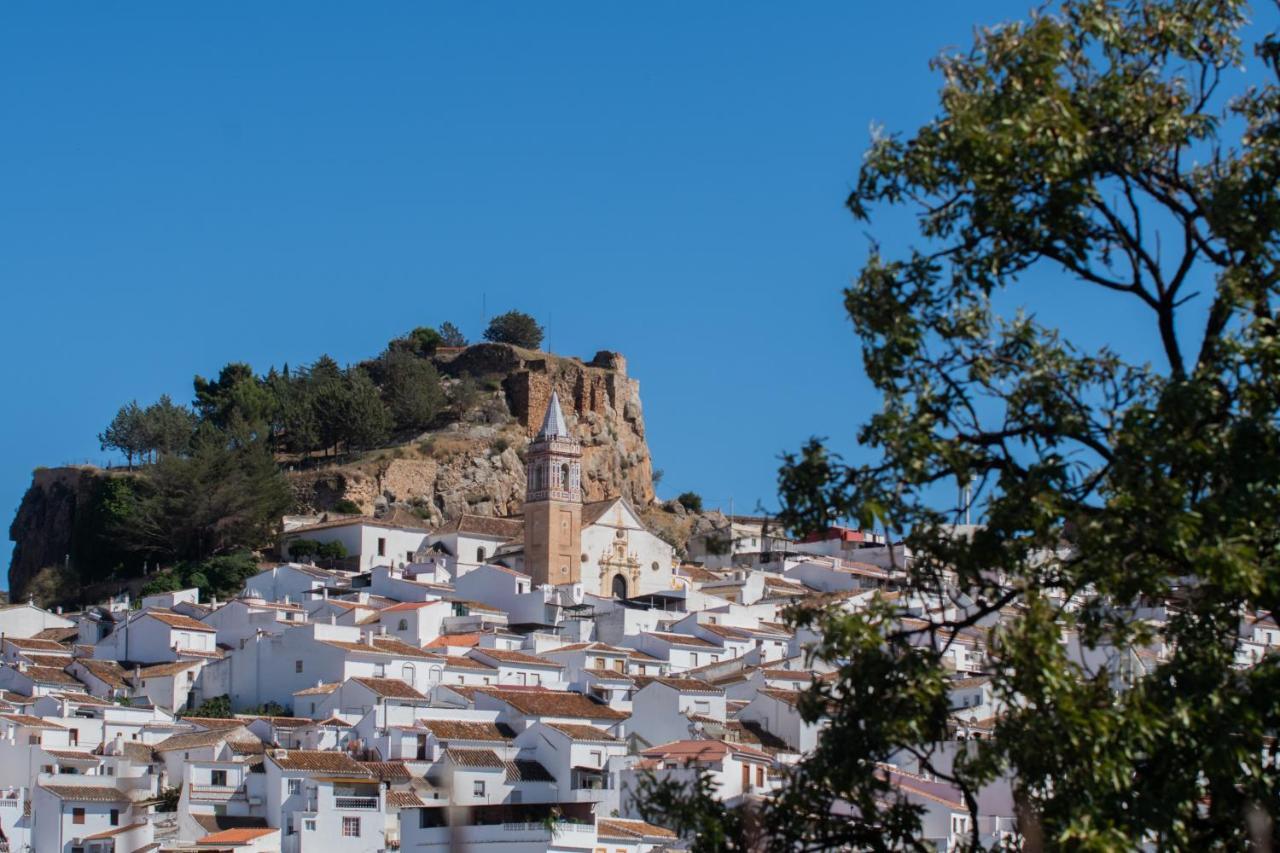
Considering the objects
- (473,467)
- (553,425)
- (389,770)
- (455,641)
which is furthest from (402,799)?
(473,467)

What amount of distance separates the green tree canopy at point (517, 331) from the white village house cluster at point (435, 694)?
106 feet

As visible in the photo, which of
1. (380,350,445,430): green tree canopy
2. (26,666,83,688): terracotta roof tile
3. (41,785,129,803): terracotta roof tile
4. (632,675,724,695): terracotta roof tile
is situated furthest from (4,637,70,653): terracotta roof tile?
(380,350,445,430): green tree canopy

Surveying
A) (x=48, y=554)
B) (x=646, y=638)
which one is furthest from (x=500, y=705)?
(x=48, y=554)

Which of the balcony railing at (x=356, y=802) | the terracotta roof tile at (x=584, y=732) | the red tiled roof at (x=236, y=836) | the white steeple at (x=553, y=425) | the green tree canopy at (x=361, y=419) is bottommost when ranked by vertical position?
the red tiled roof at (x=236, y=836)

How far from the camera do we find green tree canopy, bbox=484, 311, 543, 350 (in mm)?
104938

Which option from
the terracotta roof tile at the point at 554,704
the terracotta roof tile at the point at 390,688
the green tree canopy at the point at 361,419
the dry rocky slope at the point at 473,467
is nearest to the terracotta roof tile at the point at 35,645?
the terracotta roof tile at the point at 390,688

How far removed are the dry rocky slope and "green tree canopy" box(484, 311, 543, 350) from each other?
5.95 meters

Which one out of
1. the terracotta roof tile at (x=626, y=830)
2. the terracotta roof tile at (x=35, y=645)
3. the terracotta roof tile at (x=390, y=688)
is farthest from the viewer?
the terracotta roof tile at (x=35, y=645)

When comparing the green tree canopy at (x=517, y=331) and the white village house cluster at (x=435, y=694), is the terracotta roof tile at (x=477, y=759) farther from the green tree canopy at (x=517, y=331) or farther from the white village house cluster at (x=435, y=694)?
the green tree canopy at (x=517, y=331)

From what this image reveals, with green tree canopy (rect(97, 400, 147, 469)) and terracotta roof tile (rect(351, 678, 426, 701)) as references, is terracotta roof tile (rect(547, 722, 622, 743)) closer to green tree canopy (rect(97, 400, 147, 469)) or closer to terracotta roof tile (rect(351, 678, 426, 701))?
terracotta roof tile (rect(351, 678, 426, 701))

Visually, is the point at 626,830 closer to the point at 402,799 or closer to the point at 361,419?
the point at 402,799

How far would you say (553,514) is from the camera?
224 ft

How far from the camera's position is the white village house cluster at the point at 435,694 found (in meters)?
38.5

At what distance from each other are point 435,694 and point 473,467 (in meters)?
39.4
